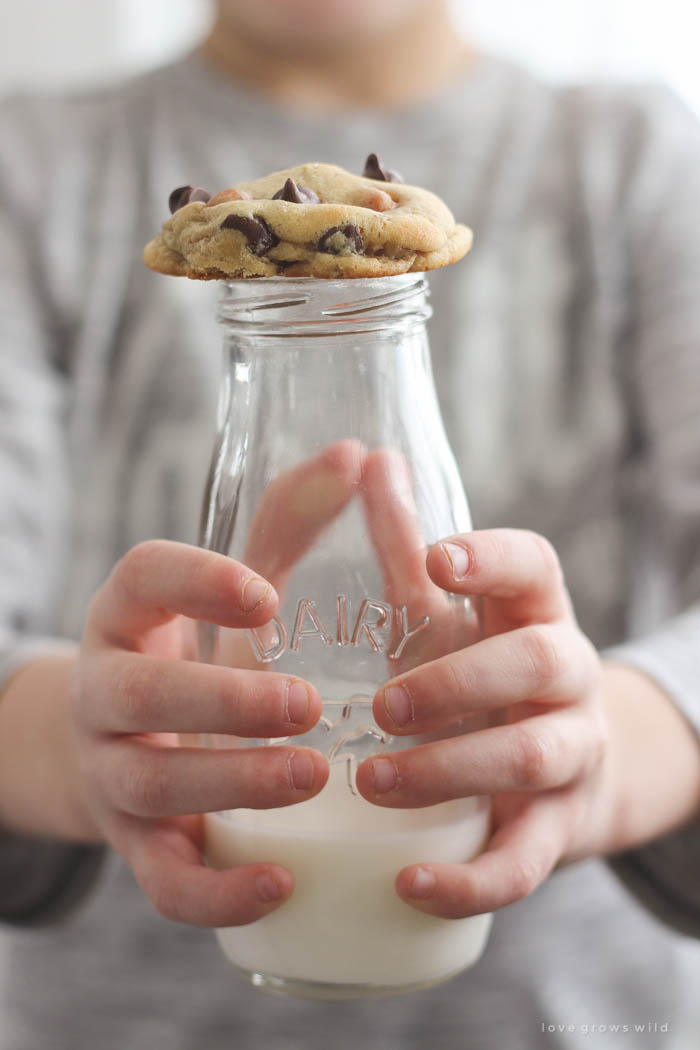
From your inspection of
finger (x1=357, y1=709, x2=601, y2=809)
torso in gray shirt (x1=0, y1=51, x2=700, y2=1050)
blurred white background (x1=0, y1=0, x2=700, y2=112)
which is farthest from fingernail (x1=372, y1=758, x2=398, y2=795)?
blurred white background (x1=0, y1=0, x2=700, y2=112)

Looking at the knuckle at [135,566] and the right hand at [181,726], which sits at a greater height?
the knuckle at [135,566]

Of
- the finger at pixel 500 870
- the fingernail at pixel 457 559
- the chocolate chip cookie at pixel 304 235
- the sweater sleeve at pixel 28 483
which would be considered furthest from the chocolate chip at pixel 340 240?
the sweater sleeve at pixel 28 483

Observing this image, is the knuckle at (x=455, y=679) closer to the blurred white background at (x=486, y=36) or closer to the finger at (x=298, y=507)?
the finger at (x=298, y=507)

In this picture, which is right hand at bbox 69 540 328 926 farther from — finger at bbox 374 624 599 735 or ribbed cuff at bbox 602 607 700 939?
ribbed cuff at bbox 602 607 700 939

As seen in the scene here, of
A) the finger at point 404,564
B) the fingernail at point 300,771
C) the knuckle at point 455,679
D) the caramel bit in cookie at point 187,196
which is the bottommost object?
the fingernail at point 300,771

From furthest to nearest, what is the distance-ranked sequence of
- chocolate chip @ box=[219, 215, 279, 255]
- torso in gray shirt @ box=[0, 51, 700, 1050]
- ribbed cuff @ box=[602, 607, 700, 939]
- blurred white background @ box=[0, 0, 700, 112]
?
blurred white background @ box=[0, 0, 700, 112] → torso in gray shirt @ box=[0, 51, 700, 1050] → ribbed cuff @ box=[602, 607, 700, 939] → chocolate chip @ box=[219, 215, 279, 255]

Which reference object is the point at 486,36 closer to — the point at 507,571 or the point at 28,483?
the point at 28,483
